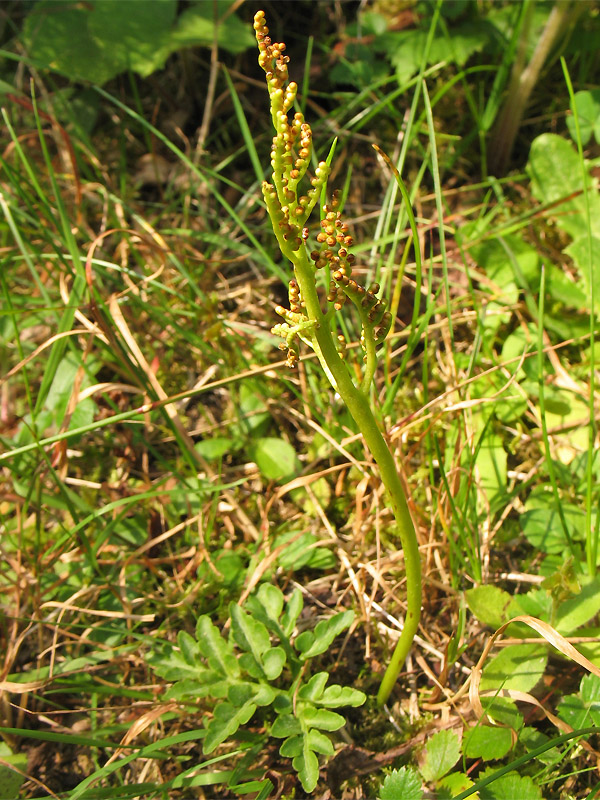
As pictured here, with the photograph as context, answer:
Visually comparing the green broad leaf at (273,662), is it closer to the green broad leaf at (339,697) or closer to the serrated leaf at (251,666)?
the serrated leaf at (251,666)

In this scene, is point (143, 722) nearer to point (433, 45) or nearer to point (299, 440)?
point (299, 440)

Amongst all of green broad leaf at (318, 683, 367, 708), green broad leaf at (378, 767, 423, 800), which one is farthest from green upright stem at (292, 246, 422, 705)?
green broad leaf at (378, 767, 423, 800)

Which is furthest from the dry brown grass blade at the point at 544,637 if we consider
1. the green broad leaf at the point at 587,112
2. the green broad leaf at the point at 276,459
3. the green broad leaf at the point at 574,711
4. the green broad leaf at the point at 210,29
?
the green broad leaf at the point at 210,29

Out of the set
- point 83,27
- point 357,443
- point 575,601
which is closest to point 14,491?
point 357,443

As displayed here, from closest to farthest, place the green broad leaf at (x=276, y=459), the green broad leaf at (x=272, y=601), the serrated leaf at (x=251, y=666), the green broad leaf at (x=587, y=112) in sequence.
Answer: the serrated leaf at (x=251, y=666), the green broad leaf at (x=272, y=601), the green broad leaf at (x=276, y=459), the green broad leaf at (x=587, y=112)

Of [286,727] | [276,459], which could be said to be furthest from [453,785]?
[276,459]

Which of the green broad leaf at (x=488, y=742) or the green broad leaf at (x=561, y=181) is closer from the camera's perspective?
the green broad leaf at (x=488, y=742)
